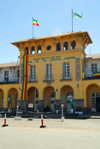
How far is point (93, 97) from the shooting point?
31.5m

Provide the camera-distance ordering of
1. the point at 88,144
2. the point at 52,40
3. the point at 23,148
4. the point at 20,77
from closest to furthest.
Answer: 1. the point at 23,148
2. the point at 88,144
3. the point at 52,40
4. the point at 20,77

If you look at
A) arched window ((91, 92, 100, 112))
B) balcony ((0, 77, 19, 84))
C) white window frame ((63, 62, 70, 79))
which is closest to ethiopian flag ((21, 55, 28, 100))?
balcony ((0, 77, 19, 84))

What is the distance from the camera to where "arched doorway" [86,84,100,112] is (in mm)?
30953

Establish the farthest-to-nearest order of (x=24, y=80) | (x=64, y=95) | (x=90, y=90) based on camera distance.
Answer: (x=24, y=80)
(x=64, y=95)
(x=90, y=90)

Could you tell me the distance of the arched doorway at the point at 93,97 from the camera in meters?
31.0

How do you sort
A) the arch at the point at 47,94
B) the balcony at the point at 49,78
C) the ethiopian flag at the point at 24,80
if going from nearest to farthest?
the balcony at the point at 49,78
the ethiopian flag at the point at 24,80
the arch at the point at 47,94

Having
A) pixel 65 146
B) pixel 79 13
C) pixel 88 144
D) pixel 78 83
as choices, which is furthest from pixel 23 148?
pixel 79 13

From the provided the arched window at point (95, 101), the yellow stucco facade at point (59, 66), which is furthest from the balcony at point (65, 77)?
the arched window at point (95, 101)

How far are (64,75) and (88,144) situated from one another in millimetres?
22704

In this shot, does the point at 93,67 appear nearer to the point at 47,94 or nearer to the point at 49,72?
the point at 49,72

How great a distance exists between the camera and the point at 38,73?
32.5 metres

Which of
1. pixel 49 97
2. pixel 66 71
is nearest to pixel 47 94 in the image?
pixel 49 97

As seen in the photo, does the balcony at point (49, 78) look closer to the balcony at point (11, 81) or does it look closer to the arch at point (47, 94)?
the arch at point (47, 94)

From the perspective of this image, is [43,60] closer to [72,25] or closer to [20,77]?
[20,77]
